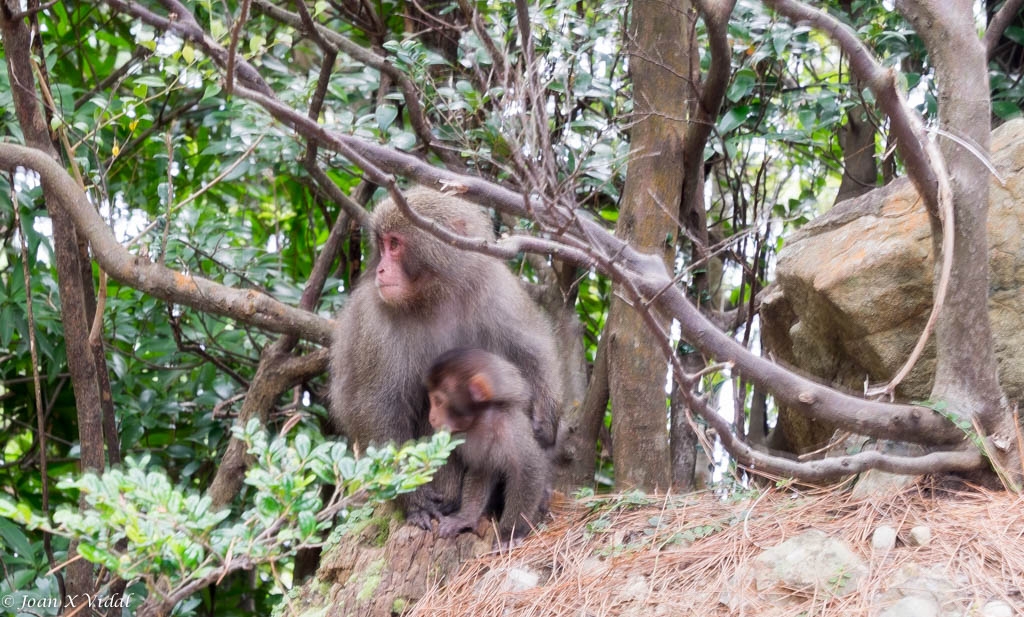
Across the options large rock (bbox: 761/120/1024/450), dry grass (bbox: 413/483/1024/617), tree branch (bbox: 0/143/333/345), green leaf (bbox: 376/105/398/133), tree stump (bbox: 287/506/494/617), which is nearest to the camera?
dry grass (bbox: 413/483/1024/617)

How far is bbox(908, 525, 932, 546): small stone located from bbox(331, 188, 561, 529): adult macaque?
75.1 inches

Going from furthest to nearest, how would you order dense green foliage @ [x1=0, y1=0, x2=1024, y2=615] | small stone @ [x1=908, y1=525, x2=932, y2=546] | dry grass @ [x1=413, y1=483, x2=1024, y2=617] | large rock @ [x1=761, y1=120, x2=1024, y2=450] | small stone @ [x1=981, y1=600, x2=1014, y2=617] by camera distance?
1. dense green foliage @ [x1=0, y1=0, x2=1024, y2=615]
2. large rock @ [x1=761, y1=120, x2=1024, y2=450]
3. small stone @ [x1=908, y1=525, x2=932, y2=546]
4. dry grass @ [x1=413, y1=483, x2=1024, y2=617]
5. small stone @ [x1=981, y1=600, x2=1014, y2=617]

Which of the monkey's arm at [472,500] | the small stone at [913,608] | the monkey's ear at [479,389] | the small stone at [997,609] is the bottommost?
the small stone at [997,609]

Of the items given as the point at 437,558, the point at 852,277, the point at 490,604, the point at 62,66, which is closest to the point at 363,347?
the point at 437,558

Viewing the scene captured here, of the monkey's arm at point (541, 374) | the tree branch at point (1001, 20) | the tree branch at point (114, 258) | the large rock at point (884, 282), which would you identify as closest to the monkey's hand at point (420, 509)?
the monkey's arm at point (541, 374)

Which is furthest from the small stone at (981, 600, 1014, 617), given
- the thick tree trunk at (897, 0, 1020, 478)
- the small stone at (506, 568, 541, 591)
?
the small stone at (506, 568, 541, 591)

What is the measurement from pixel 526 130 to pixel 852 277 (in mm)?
1937

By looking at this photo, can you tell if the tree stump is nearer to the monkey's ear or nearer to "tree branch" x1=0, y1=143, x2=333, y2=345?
the monkey's ear

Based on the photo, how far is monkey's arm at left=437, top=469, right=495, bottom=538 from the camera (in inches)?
193

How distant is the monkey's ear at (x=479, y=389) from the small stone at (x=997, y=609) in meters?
2.34

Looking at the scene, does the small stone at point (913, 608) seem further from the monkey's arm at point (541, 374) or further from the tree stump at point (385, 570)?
the monkey's arm at point (541, 374)

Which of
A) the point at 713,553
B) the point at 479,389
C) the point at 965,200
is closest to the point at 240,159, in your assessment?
the point at 479,389

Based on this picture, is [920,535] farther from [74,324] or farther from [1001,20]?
[74,324]

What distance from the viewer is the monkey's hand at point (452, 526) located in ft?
15.9
